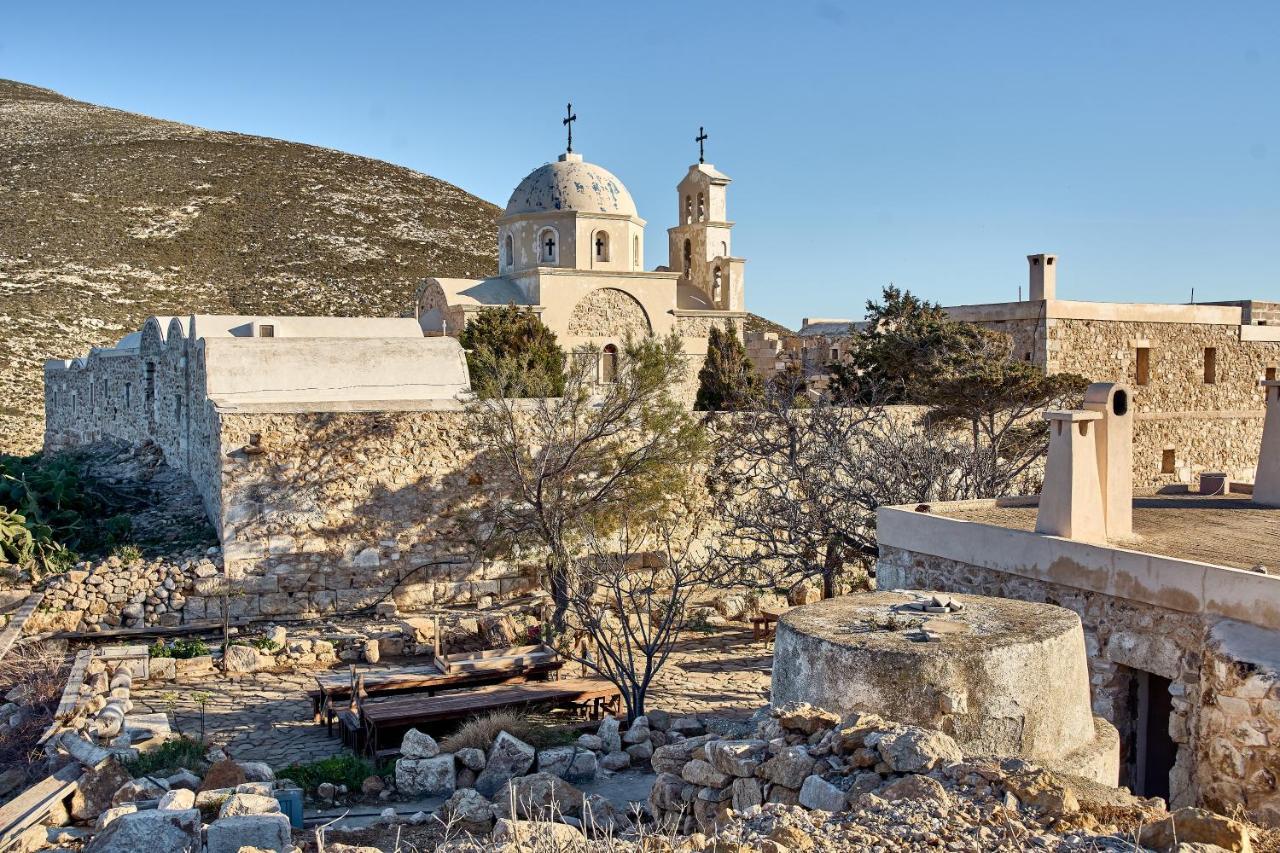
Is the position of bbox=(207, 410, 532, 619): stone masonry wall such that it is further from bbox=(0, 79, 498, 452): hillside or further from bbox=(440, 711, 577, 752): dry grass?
bbox=(0, 79, 498, 452): hillside

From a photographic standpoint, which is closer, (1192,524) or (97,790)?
(97,790)

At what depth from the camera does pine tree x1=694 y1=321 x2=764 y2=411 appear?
85.4 feet

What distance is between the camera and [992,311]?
2131 centimetres

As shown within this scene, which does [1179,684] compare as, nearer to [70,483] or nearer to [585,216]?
[70,483]

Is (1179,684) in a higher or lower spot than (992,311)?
lower

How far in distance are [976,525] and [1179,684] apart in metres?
1.80

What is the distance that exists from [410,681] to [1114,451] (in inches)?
268

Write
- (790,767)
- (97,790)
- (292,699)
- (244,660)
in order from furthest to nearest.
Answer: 1. (244,660)
2. (292,699)
3. (97,790)
4. (790,767)

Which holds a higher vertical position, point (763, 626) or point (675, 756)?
point (675, 756)

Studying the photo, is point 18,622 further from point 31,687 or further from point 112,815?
point 112,815

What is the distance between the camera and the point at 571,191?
28.5m

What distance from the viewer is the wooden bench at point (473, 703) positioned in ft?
30.2

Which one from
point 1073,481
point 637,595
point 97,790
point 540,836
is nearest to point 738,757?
point 540,836

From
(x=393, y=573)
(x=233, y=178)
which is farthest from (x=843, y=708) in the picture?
(x=233, y=178)
